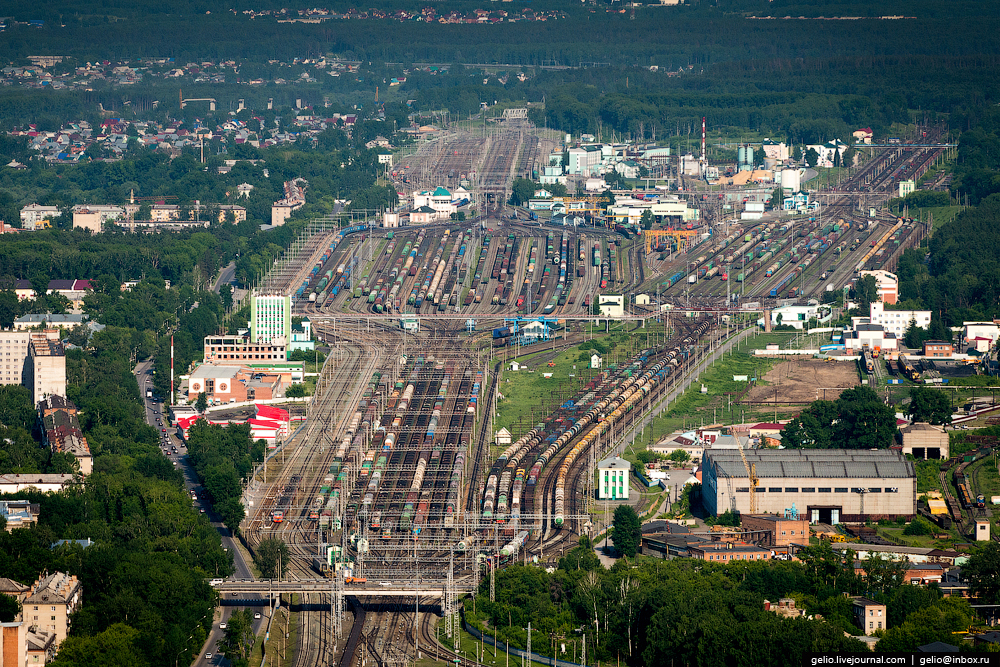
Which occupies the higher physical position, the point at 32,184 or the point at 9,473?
the point at 32,184

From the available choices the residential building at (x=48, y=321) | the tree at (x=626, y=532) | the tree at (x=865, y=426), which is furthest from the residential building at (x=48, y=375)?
the tree at (x=865, y=426)

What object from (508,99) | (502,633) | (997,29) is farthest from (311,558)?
(997,29)

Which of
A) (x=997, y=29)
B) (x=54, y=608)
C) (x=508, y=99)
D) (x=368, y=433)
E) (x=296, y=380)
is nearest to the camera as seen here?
(x=54, y=608)

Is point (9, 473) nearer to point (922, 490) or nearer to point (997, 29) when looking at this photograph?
point (922, 490)

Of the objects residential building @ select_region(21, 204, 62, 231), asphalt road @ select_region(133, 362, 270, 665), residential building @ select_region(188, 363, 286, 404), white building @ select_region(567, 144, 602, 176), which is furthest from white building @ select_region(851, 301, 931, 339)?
residential building @ select_region(21, 204, 62, 231)

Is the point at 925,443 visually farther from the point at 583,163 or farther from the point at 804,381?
the point at 583,163

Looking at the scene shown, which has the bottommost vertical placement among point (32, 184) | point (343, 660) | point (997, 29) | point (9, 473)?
point (343, 660)
